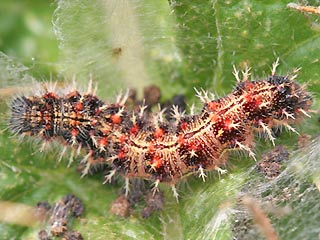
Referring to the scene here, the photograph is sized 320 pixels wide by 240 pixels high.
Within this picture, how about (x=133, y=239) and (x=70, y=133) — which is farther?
(x=70, y=133)

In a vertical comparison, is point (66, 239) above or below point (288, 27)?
below

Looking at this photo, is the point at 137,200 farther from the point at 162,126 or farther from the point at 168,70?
the point at 168,70

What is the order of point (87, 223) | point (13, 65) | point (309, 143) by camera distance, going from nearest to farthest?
point (309, 143), point (87, 223), point (13, 65)

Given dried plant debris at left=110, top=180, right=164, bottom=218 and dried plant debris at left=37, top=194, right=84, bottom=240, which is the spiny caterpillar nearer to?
dried plant debris at left=110, top=180, right=164, bottom=218

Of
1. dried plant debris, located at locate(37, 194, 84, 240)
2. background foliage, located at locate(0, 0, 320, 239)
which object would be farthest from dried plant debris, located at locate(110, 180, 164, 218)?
dried plant debris, located at locate(37, 194, 84, 240)

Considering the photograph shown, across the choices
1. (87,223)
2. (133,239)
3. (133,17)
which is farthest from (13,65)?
(133,239)

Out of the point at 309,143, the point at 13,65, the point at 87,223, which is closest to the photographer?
the point at 309,143

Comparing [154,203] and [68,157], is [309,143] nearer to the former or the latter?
[154,203]

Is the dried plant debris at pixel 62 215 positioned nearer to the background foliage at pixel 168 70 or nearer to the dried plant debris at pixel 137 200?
the background foliage at pixel 168 70
